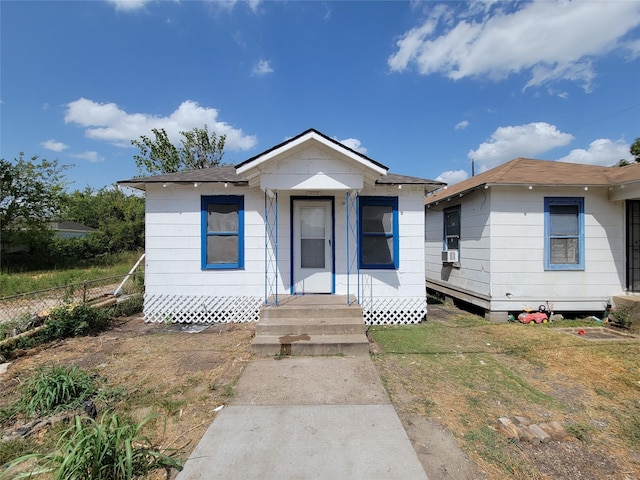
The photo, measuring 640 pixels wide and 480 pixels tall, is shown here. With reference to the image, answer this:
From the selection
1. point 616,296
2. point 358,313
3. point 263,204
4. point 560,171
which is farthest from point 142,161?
point 616,296

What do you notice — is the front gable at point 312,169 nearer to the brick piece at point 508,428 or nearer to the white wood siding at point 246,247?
the white wood siding at point 246,247

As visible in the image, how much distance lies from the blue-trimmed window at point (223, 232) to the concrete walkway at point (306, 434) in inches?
126

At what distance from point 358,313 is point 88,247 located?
2573 cm

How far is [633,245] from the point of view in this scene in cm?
679

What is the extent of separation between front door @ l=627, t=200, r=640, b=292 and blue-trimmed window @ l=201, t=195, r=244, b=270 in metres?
8.89

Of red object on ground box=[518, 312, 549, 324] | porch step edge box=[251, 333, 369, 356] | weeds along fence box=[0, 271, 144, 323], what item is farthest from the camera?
red object on ground box=[518, 312, 549, 324]

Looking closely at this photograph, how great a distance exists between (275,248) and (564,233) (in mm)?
6698

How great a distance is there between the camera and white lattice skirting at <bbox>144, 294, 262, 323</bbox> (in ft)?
21.5

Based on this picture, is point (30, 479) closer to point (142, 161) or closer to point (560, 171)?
point (560, 171)

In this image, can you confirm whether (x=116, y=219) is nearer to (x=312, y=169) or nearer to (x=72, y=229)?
(x=72, y=229)

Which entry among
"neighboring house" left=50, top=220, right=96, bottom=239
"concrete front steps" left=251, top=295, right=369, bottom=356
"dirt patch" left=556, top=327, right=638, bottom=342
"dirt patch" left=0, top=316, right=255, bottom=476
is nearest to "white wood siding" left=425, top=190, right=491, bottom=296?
"dirt patch" left=556, top=327, right=638, bottom=342

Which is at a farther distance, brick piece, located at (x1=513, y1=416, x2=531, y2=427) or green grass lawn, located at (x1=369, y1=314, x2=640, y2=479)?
brick piece, located at (x1=513, y1=416, x2=531, y2=427)

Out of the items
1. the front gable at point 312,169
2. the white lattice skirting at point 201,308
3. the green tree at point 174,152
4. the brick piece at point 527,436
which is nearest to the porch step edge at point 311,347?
the white lattice skirting at point 201,308

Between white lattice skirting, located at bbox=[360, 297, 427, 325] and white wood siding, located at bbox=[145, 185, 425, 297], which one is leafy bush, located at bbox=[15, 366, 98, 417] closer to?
white wood siding, located at bbox=[145, 185, 425, 297]
